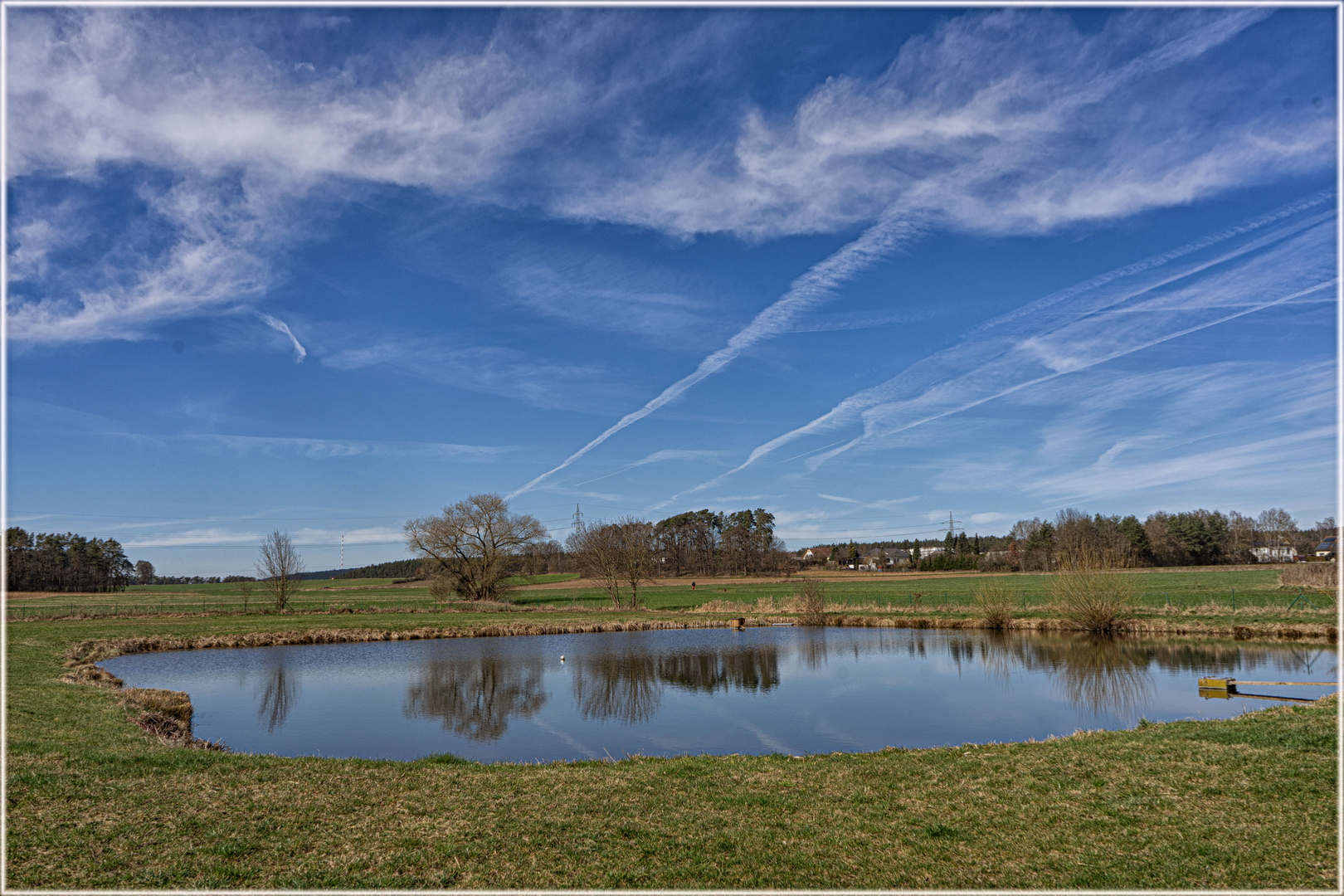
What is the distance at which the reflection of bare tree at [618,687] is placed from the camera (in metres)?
19.2

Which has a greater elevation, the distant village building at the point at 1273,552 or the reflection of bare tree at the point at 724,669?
the reflection of bare tree at the point at 724,669

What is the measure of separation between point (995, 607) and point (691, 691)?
889 inches

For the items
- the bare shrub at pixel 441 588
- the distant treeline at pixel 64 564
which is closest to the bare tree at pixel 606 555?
the bare shrub at pixel 441 588

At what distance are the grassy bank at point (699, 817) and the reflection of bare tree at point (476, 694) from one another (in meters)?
6.14

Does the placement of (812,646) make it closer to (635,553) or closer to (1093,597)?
(1093,597)

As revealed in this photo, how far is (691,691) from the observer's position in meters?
22.6

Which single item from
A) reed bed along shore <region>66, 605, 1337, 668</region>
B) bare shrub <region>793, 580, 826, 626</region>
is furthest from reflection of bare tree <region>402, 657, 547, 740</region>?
bare shrub <region>793, 580, 826, 626</region>

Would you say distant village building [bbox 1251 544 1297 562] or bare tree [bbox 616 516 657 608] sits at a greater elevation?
bare tree [bbox 616 516 657 608]

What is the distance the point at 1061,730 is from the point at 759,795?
10014 millimetres

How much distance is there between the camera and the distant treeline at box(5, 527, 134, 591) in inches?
3701

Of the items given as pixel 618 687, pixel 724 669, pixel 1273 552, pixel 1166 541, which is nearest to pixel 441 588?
pixel 724 669

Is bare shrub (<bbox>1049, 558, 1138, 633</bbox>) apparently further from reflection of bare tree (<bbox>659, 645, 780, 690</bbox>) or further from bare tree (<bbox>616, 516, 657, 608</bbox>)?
bare tree (<bbox>616, 516, 657, 608</bbox>)

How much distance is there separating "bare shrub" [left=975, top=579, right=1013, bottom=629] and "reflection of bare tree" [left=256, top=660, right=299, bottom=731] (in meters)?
32.9

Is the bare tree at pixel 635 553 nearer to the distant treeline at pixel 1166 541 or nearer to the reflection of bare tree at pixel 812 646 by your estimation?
the reflection of bare tree at pixel 812 646
